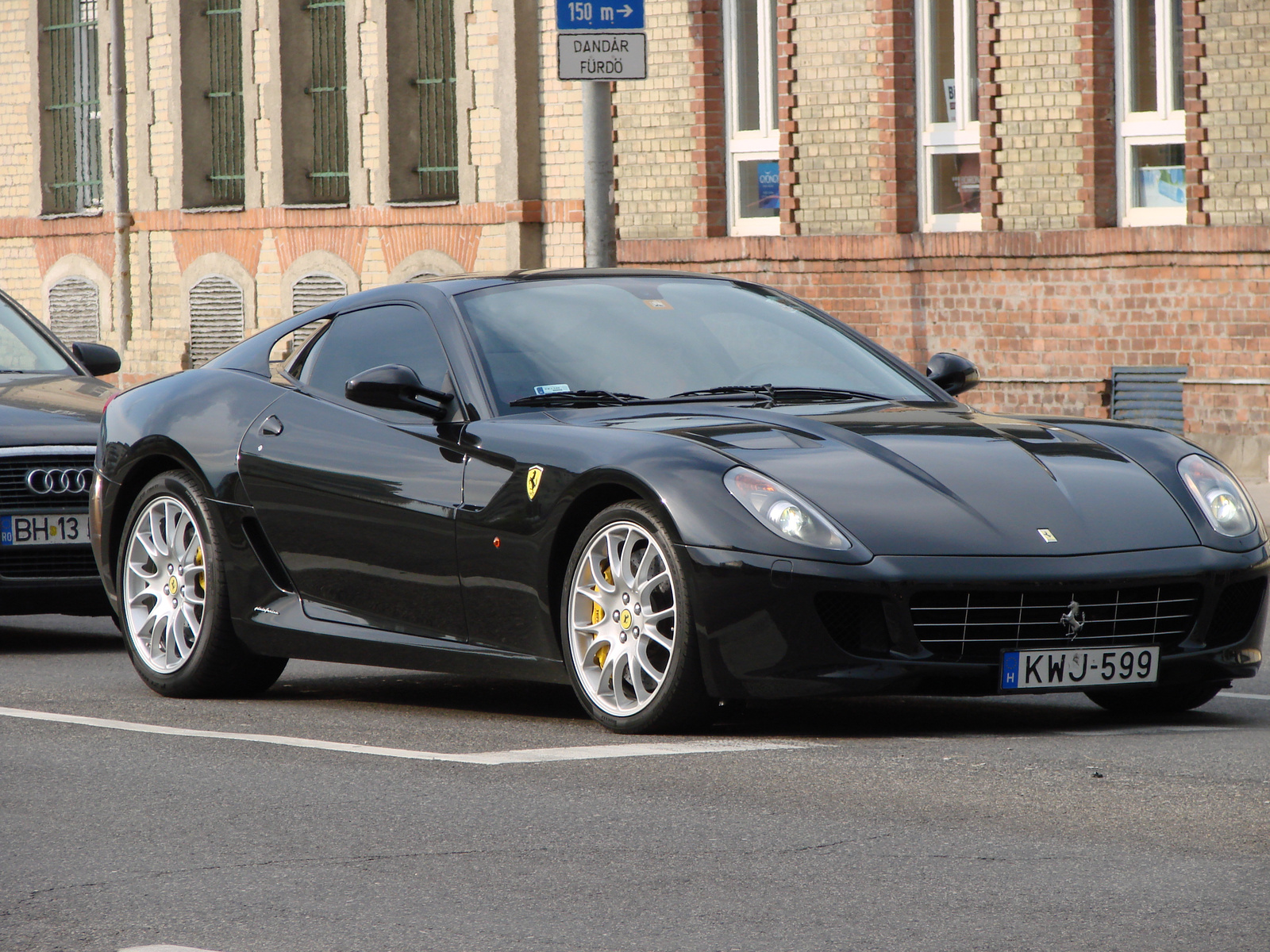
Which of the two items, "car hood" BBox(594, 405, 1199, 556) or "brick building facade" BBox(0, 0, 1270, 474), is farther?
"brick building facade" BBox(0, 0, 1270, 474)

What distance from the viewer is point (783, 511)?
6801 mm

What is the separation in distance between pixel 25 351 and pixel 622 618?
227 inches

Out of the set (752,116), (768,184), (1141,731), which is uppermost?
(752,116)

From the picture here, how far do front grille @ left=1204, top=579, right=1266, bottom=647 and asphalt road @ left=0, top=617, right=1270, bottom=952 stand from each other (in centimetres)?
28

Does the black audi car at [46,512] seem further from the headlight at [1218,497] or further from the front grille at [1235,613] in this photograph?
the front grille at [1235,613]

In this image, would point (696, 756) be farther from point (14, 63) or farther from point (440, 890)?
point (14, 63)

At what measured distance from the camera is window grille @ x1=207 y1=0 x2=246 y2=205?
27.7 m

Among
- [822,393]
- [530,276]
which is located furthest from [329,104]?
[822,393]

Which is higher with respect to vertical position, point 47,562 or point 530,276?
point 530,276

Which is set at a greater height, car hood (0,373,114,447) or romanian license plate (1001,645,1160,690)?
car hood (0,373,114,447)

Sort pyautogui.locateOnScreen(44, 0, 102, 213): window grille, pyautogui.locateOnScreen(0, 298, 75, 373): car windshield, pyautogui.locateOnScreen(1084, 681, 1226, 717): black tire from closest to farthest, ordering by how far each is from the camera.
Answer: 1. pyautogui.locateOnScreen(1084, 681, 1226, 717): black tire
2. pyautogui.locateOnScreen(0, 298, 75, 373): car windshield
3. pyautogui.locateOnScreen(44, 0, 102, 213): window grille

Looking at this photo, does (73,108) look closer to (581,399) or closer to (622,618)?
(581,399)

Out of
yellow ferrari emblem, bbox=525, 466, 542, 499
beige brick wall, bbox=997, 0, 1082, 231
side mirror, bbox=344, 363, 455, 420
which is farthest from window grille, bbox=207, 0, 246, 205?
yellow ferrari emblem, bbox=525, 466, 542, 499

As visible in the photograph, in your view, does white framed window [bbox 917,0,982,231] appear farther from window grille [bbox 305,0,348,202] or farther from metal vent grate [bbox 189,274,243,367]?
metal vent grate [bbox 189,274,243,367]
